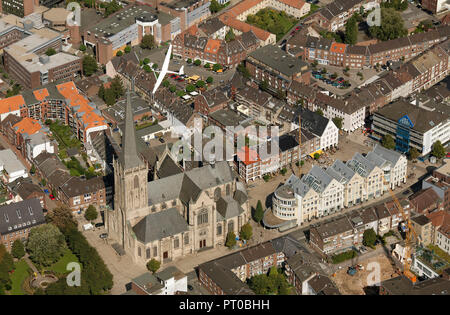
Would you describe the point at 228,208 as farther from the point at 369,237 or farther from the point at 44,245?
the point at 44,245

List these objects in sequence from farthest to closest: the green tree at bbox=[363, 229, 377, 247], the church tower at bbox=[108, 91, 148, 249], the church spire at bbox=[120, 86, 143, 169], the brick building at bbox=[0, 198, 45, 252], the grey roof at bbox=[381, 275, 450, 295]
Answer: the green tree at bbox=[363, 229, 377, 247] → the brick building at bbox=[0, 198, 45, 252] → the church tower at bbox=[108, 91, 148, 249] → the church spire at bbox=[120, 86, 143, 169] → the grey roof at bbox=[381, 275, 450, 295]

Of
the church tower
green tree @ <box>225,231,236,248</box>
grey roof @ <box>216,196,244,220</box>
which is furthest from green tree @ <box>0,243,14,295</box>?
green tree @ <box>225,231,236,248</box>

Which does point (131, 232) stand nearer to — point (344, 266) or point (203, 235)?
point (203, 235)

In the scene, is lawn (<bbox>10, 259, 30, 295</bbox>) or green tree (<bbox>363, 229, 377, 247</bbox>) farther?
green tree (<bbox>363, 229, 377, 247</bbox>)

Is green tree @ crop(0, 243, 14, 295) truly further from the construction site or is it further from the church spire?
the construction site

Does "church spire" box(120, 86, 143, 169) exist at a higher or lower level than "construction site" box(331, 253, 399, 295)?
higher

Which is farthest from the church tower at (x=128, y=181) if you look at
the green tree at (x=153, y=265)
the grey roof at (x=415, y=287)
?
the grey roof at (x=415, y=287)

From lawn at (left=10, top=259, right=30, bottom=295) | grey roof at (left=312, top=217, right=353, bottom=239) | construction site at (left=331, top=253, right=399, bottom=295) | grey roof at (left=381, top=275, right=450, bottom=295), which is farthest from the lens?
grey roof at (left=312, top=217, right=353, bottom=239)
